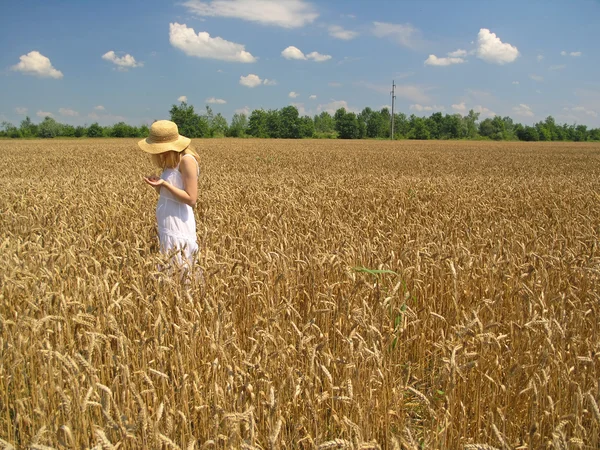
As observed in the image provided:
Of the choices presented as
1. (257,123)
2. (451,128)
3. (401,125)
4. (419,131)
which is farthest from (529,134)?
(257,123)

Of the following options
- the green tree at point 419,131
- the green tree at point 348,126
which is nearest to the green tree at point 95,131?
the green tree at point 348,126

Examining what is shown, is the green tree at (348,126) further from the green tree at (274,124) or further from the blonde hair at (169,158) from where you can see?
the blonde hair at (169,158)

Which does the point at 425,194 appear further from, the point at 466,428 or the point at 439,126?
the point at 439,126

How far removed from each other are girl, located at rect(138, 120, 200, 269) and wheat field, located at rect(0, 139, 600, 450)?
28 cm

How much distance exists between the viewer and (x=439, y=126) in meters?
102

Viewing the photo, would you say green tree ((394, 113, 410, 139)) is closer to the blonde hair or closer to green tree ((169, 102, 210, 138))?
green tree ((169, 102, 210, 138))

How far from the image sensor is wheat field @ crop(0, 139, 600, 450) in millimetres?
1997

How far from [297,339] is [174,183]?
1.92m

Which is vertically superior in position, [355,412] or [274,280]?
[274,280]

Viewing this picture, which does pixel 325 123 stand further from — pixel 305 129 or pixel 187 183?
pixel 187 183

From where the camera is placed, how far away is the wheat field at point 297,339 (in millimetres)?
1997

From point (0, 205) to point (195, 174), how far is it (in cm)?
496

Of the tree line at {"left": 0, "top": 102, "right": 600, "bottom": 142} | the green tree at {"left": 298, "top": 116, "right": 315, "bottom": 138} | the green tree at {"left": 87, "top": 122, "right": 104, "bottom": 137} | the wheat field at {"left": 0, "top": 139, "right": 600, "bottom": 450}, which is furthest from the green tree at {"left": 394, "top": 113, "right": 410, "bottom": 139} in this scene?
the wheat field at {"left": 0, "top": 139, "right": 600, "bottom": 450}

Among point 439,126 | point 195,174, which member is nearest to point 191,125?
point 439,126
